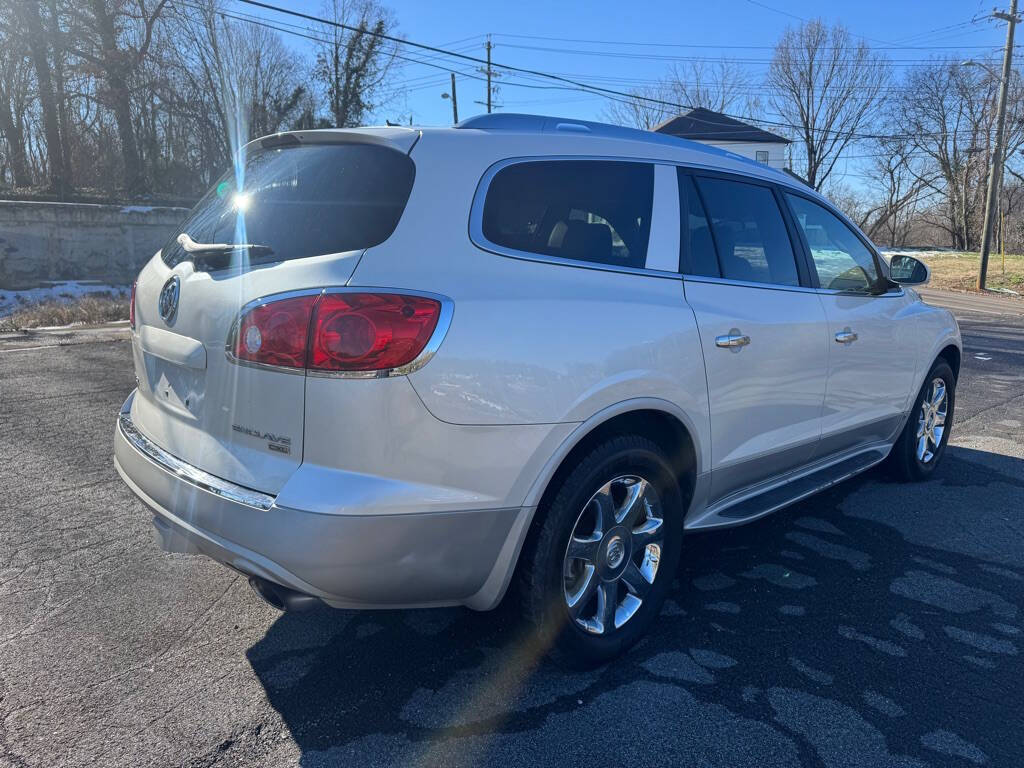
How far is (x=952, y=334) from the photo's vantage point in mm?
5074

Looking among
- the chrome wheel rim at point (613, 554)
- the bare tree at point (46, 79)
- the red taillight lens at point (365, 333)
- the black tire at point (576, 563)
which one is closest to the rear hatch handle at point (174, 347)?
the red taillight lens at point (365, 333)

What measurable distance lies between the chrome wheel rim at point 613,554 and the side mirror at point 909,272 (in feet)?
8.79

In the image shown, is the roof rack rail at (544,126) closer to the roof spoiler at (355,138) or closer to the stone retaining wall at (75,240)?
the roof spoiler at (355,138)

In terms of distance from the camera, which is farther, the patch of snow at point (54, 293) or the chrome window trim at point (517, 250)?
the patch of snow at point (54, 293)

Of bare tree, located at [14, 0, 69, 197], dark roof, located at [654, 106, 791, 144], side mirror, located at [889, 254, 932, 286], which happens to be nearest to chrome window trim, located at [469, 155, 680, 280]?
side mirror, located at [889, 254, 932, 286]

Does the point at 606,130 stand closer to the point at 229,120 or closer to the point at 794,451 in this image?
the point at 794,451

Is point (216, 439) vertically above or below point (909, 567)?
above

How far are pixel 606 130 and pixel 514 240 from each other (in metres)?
0.84

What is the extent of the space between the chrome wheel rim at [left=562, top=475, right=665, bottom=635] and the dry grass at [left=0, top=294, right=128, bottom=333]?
10916 mm

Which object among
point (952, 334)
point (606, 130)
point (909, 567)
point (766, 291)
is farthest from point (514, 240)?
point (952, 334)

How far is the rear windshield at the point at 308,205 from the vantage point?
2.36 m

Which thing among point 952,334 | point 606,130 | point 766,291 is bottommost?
point 952,334

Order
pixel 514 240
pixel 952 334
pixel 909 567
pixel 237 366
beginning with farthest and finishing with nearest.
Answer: pixel 952 334
pixel 909 567
pixel 514 240
pixel 237 366

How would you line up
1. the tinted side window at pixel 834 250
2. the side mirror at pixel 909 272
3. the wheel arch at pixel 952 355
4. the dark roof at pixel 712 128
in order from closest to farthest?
the tinted side window at pixel 834 250 → the side mirror at pixel 909 272 → the wheel arch at pixel 952 355 → the dark roof at pixel 712 128
